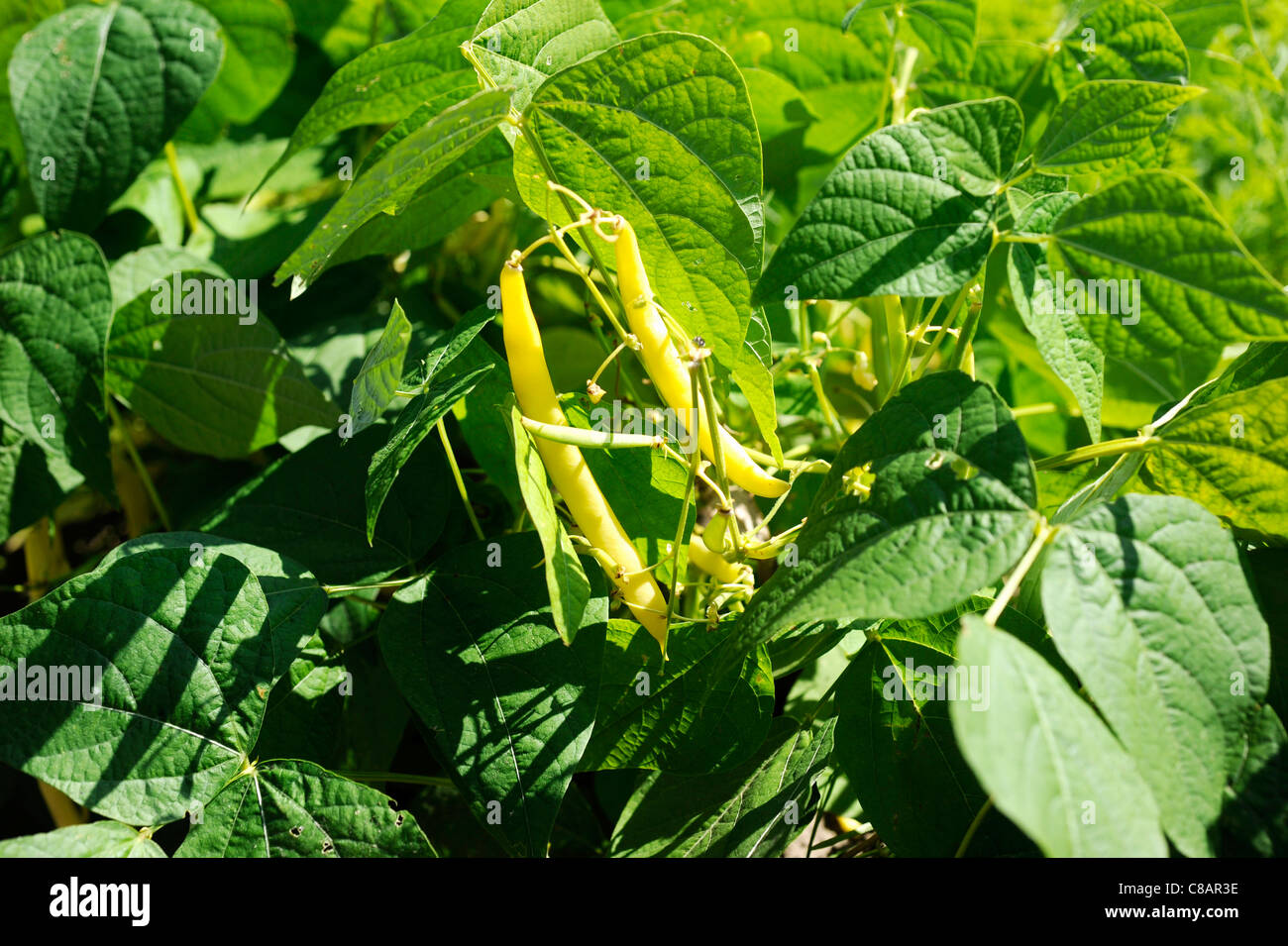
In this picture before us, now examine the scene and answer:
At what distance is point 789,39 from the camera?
2.64 feet

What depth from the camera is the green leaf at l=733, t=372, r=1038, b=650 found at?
384mm

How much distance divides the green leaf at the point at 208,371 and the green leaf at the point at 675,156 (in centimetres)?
30

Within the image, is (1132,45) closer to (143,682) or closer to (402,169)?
(402,169)

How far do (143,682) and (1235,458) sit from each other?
618 millimetres

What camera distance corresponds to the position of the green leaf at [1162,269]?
433mm

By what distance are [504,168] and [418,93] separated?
80 mm

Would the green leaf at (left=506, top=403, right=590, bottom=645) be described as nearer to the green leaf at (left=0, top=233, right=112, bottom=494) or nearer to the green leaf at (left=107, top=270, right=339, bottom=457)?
the green leaf at (left=107, top=270, right=339, bottom=457)

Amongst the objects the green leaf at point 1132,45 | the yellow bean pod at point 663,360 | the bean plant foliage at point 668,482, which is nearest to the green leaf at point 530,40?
the bean plant foliage at point 668,482

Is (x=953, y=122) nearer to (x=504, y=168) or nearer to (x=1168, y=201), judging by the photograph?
(x=1168, y=201)

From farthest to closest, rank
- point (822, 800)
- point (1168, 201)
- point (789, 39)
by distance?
1. point (789, 39)
2. point (822, 800)
3. point (1168, 201)

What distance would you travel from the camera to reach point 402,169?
18.1 inches

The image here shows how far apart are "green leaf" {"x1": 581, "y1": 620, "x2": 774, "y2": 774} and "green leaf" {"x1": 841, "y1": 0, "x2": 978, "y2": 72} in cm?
53

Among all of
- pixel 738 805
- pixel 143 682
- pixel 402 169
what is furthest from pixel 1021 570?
pixel 143 682
